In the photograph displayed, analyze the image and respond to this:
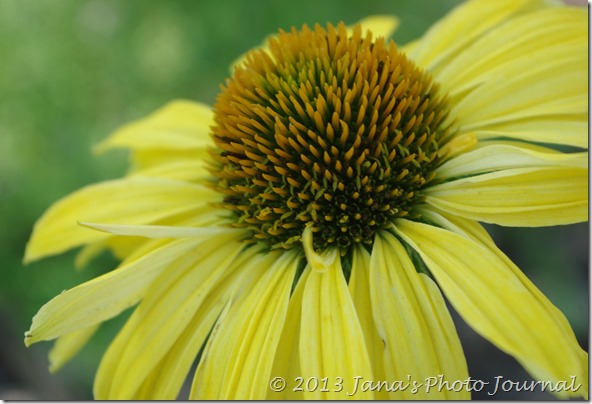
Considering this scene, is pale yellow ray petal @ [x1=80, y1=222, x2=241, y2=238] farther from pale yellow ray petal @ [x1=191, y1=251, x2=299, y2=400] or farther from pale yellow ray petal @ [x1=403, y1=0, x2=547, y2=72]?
pale yellow ray petal @ [x1=403, y1=0, x2=547, y2=72]

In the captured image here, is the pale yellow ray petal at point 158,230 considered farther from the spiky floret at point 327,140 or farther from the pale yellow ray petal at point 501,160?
the pale yellow ray petal at point 501,160

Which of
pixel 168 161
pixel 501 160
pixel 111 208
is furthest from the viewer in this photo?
pixel 168 161

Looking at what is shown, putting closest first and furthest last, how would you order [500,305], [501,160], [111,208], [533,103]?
1. [500,305]
2. [501,160]
3. [533,103]
4. [111,208]

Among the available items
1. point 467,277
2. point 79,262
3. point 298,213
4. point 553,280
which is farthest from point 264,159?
point 553,280

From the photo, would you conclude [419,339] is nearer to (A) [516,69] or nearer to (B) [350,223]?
(B) [350,223]

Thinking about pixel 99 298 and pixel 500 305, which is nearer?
pixel 500 305

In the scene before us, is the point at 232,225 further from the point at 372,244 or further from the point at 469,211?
the point at 469,211
